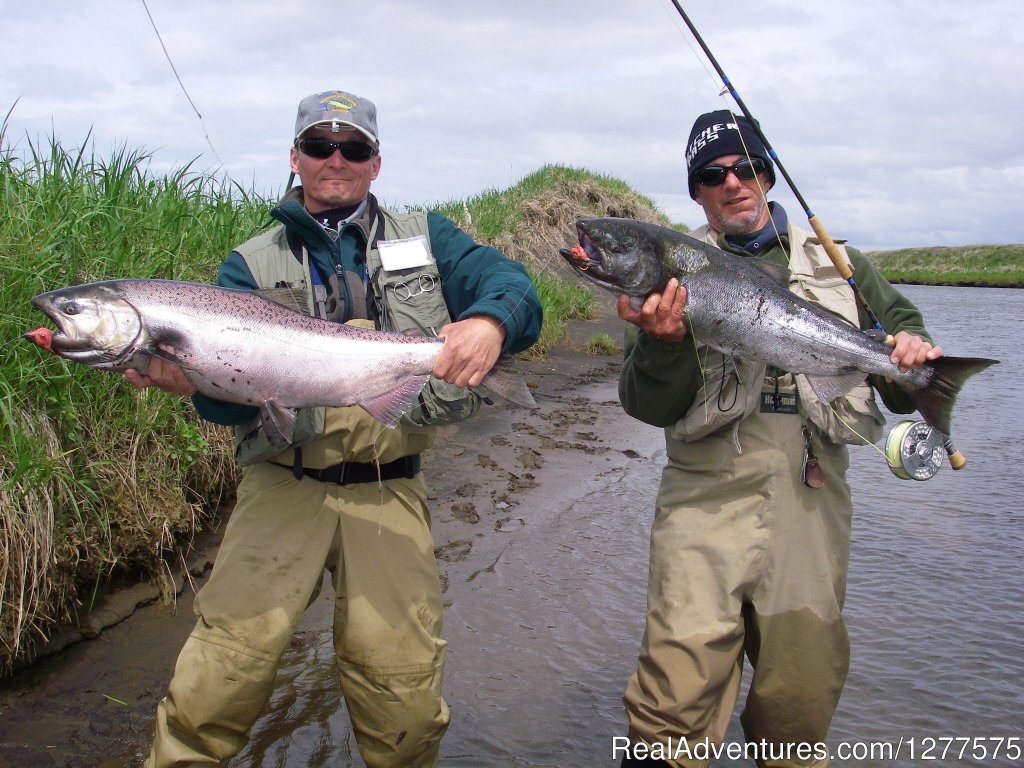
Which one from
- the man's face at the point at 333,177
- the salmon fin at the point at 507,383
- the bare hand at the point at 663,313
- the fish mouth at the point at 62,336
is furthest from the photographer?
the man's face at the point at 333,177

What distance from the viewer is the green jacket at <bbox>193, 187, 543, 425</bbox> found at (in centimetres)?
337

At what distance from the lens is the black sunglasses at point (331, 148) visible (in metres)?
3.59

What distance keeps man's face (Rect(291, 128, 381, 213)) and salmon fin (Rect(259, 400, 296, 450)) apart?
41.6 inches

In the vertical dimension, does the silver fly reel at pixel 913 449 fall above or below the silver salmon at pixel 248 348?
below

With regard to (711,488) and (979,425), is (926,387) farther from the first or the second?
Answer: (979,425)

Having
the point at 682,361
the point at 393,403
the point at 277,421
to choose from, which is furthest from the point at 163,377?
the point at 682,361

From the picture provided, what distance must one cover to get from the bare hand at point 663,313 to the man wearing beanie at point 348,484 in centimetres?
40

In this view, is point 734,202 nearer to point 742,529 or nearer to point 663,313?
point 663,313

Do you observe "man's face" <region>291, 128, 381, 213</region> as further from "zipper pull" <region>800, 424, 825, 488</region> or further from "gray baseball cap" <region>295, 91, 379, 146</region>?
"zipper pull" <region>800, 424, 825, 488</region>

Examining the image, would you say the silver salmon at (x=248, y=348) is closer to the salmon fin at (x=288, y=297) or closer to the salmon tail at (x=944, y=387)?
the salmon fin at (x=288, y=297)

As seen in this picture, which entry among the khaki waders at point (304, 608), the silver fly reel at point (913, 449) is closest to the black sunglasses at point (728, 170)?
the silver fly reel at point (913, 449)

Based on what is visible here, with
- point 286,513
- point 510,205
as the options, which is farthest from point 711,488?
point 510,205

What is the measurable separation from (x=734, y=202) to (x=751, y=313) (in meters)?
0.69

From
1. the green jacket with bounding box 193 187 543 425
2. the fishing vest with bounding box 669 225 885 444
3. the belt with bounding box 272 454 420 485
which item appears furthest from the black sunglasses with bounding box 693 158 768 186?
the belt with bounding box 272 454 420 485
